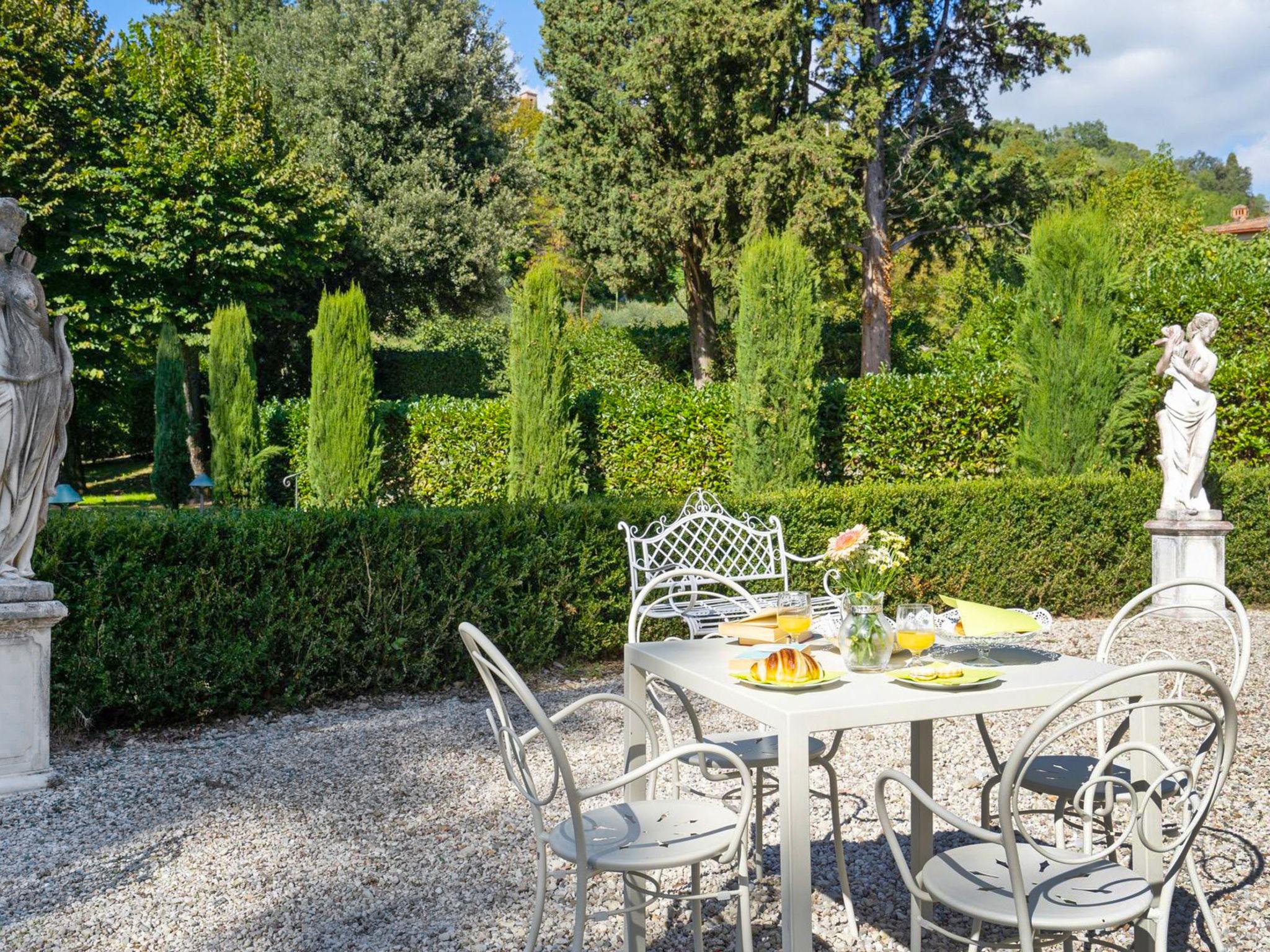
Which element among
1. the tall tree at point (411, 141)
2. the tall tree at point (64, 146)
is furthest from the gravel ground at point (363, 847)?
the tall tree at point (411, 141)

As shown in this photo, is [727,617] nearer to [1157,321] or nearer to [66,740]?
[66,740]

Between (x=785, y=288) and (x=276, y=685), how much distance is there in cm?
575

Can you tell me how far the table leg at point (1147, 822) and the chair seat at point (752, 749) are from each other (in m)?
0.89

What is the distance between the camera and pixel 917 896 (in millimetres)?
2055

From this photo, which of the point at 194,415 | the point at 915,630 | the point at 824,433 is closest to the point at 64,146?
the point at 194,415

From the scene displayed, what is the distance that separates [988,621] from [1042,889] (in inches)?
26.7

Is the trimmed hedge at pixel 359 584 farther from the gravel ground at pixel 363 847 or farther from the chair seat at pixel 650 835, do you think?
the chair seat at pixel 650 835

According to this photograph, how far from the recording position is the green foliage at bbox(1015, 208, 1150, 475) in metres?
8.80

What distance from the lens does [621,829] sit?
2332 millimetres

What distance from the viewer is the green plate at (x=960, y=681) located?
84.3 inches

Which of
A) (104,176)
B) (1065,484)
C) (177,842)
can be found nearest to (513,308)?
(1065,484)

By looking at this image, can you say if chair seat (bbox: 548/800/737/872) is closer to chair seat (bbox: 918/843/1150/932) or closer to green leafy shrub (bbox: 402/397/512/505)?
chair seat (bbox: 918/843/1150/932)

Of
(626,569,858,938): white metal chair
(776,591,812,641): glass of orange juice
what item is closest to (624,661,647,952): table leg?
(626,569,858,938): white metal chair

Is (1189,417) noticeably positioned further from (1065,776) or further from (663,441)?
(1065,776)
